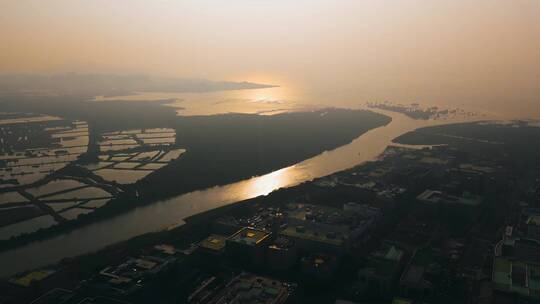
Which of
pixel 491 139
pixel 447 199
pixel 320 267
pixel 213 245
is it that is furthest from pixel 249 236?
pixel 491 139

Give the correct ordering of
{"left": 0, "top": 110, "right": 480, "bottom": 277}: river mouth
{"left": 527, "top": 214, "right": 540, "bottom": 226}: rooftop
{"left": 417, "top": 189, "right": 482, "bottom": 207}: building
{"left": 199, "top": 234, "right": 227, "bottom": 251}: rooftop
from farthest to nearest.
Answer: {"left": 417, "top": 189, "right": 482, "bottom": 207}: building < {"left": 527, "top": 214, "right": 540, "bottom": 226}: rooftop < {"left": 0, "top": 110, "right": 480, "bottom": 277}: river mouth < {"left": 199, "top": 234, "right": 227, "bottom": 251}: rooftop

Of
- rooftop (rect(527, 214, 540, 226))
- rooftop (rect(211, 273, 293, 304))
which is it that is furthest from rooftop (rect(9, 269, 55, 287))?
rooftop (rect(527, 214, 540, 226))

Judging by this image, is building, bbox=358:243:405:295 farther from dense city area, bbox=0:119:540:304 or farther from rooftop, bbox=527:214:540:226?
rooftop, bbox=527:214:540:226

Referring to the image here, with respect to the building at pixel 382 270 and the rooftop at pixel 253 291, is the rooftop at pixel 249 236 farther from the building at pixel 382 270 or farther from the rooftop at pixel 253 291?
the building at pixel 382 270

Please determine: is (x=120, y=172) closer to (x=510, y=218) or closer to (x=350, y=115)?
(x=510, y=218)

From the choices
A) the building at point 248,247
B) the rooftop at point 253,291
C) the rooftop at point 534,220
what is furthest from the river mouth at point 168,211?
the rooftop at point 534,220

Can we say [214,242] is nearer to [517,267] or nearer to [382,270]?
[382,270]
